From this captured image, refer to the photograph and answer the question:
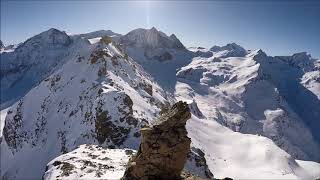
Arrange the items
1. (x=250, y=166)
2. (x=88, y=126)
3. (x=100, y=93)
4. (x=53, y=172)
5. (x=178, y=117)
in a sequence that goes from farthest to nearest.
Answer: (x=250, y=166) < (x=100, y=93) < (x=88, y=126) < (x=53, y=172) < (x=178, y=117)

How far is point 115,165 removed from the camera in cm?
6328

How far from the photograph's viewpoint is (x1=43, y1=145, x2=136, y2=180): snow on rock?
57.7 metres

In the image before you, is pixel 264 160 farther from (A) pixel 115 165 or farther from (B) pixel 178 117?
(B) pixel 178 117

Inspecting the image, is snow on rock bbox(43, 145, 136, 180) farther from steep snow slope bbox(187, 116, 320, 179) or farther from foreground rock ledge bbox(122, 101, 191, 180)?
steep snow slope bbox(187, 116, 320, 179)

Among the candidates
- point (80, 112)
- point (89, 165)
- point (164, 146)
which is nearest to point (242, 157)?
point (80, 112)

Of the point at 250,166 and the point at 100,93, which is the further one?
the point at 250,166

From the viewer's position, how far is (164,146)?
4038 centimetres

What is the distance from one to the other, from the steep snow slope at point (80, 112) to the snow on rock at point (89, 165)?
24.5 metres

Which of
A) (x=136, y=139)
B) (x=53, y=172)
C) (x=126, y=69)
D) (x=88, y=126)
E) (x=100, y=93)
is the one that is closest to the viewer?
(x=53, y=172)

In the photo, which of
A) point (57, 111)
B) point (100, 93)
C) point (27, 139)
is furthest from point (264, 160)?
point (27, 139)

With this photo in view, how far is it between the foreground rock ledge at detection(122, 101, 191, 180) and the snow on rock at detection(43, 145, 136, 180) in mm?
15266

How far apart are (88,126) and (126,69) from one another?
149 ft

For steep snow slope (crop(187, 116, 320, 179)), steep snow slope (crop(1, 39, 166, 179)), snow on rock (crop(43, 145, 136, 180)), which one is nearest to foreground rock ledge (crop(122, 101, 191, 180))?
snow on rock (crop(43, 145, 136, 180))

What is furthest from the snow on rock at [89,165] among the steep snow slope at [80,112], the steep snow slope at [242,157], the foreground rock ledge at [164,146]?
the steep snow slope at [242,157]
